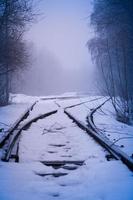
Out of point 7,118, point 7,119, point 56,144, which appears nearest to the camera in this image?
point 56,144

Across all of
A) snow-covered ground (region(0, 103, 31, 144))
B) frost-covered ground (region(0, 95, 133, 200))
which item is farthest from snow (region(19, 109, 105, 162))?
snow-covered ground (region(0, 103, 31, 144))

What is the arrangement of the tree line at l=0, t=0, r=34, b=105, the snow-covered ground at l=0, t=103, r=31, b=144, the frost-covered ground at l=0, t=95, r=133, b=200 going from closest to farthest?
the frost-covered ground at l=0, t=95, r=133, b=200
the snow-covered ground at l=0, t=103, r=31, b=144
the tree line at l=0, t=0, r=34, b=105

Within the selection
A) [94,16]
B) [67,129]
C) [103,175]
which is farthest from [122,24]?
[103,175]

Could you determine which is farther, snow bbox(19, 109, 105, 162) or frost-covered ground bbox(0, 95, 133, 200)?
snow bbox(19, 109, 105, 162)

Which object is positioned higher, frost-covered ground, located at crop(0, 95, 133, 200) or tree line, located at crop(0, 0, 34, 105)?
tree line, located at crop(0, 0, 34, 105)

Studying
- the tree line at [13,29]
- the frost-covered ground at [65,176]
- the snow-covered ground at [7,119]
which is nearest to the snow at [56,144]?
the frost-covered ground at [65,176]

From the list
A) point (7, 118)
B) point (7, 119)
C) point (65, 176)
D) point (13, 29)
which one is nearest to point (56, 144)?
point (65, 176)

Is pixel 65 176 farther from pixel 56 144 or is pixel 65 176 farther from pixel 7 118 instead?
pixel 7 118

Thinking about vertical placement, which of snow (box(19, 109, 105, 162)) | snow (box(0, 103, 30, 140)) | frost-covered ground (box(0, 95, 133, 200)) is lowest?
snow (box(0, 103, 30, 140))

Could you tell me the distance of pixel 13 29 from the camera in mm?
15109

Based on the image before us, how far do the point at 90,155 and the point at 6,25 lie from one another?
1234 centimetres

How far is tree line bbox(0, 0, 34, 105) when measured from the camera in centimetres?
1377

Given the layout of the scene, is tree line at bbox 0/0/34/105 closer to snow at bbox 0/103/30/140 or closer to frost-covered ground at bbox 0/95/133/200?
snow at bbox 0/103/30/140

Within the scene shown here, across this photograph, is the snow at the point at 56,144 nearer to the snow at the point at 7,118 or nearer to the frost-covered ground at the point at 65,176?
the frost-covered ground at the point at 65,176
